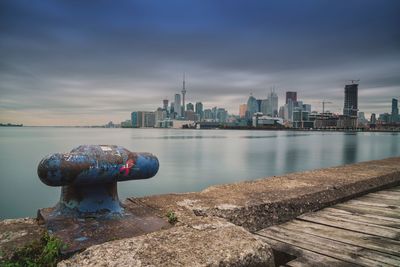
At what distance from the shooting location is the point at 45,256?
4.90ft

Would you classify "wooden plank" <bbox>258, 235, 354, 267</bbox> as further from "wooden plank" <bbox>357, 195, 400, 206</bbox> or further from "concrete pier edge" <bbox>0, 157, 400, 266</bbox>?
"wooden plank" <bbox>357, 195, 400, 206</bbox>

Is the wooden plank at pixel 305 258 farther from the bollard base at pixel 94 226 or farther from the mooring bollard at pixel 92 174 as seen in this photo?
the mooring bollard at pixel 92 174

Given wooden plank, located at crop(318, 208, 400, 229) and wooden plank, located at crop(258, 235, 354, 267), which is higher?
wooden plank, located at crop(318, 208, 400, 229)

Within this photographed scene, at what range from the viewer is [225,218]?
7.95ft

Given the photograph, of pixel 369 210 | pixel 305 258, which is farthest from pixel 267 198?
pixel 369 210

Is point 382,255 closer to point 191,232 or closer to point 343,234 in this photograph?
point 343,234

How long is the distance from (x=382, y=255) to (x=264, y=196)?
1064mm

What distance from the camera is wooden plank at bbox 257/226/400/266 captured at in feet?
6.34

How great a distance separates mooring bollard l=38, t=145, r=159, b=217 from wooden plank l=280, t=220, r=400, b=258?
1359mm

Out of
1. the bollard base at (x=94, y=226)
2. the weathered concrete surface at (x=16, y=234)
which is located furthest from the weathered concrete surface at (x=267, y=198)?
the weathered concrete surface at (x=16, y=234)

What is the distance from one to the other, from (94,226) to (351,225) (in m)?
2.12

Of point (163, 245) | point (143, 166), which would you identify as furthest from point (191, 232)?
point (143, 166)

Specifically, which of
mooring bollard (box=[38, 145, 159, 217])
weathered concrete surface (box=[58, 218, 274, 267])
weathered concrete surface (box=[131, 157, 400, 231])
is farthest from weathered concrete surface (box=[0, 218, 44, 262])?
weathered concrete surface (box=[131, 157, 400, 231])

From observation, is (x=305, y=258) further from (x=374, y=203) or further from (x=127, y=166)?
(x=374, y=203)
